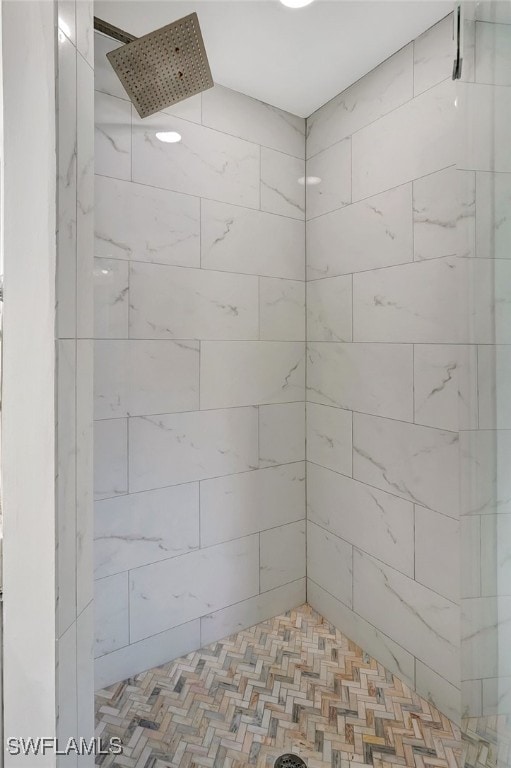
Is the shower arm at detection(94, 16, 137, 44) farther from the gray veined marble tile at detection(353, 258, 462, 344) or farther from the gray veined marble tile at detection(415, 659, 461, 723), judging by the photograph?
the gray veined marble tile at detection(415, 659, 461, 723)

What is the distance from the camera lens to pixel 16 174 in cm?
68

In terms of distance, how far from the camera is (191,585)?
1.62 m

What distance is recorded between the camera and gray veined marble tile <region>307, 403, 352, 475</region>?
1.71m

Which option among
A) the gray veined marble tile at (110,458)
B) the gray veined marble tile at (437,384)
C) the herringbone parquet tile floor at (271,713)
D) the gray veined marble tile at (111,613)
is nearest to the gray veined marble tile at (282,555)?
the herringbone parquet tile floor at (271,713)

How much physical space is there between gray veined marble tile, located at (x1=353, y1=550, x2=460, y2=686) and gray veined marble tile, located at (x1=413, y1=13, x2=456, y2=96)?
1.73 meters

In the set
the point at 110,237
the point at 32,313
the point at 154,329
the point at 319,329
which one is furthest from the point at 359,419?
the point at 32,313

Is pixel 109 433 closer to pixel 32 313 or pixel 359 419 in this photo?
pixel 32 313

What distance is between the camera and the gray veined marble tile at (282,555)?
1.82 m

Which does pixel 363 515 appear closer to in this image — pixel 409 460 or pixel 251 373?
pixel 409 460

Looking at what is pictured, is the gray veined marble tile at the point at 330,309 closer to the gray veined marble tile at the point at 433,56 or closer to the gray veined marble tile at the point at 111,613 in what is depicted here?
the gray veined marble tile at the point at 433,56

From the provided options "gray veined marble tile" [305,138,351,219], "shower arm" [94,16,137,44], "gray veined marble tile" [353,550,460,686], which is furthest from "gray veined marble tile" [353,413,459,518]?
"shower arm" [94,16,137,44]

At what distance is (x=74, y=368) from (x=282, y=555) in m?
1.48

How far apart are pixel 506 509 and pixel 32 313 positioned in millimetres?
890

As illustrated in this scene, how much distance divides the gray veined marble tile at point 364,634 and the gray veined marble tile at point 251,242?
4.88 feet
